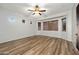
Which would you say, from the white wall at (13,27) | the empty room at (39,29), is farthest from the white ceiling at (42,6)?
the white wall at (13,27)

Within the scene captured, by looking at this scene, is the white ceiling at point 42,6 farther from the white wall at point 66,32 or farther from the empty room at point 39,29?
the white wall at point 66,32

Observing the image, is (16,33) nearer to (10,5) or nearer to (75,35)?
(10,5)

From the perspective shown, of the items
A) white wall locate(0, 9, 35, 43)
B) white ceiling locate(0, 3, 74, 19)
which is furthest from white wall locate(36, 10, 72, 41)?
white wall locate(0, 9, 35, 43)

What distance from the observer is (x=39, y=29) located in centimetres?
218

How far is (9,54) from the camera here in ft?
6.00

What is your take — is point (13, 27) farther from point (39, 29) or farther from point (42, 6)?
point (42, 6)

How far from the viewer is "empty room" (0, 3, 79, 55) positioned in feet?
6.16

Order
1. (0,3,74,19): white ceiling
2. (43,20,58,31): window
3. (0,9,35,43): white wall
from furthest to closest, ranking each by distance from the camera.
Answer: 1. (43,20,58,31): window
2. (0,9,35,43): white wall
3. (0,3,74,19): white ceiling

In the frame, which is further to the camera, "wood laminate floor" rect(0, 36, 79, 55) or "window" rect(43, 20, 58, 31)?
"window" rect(43, 20, 58, 31)

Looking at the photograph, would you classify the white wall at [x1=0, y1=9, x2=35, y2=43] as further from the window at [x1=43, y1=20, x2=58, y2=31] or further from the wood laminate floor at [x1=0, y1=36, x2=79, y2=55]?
the window at [x1=43, y1=20, x2=58, y2=31]

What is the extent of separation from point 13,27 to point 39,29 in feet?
1.96

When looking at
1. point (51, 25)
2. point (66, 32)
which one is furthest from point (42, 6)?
point (66, 32)

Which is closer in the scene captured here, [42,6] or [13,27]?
[42,6]

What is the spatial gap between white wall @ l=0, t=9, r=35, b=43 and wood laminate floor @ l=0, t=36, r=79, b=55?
0.38 feet
